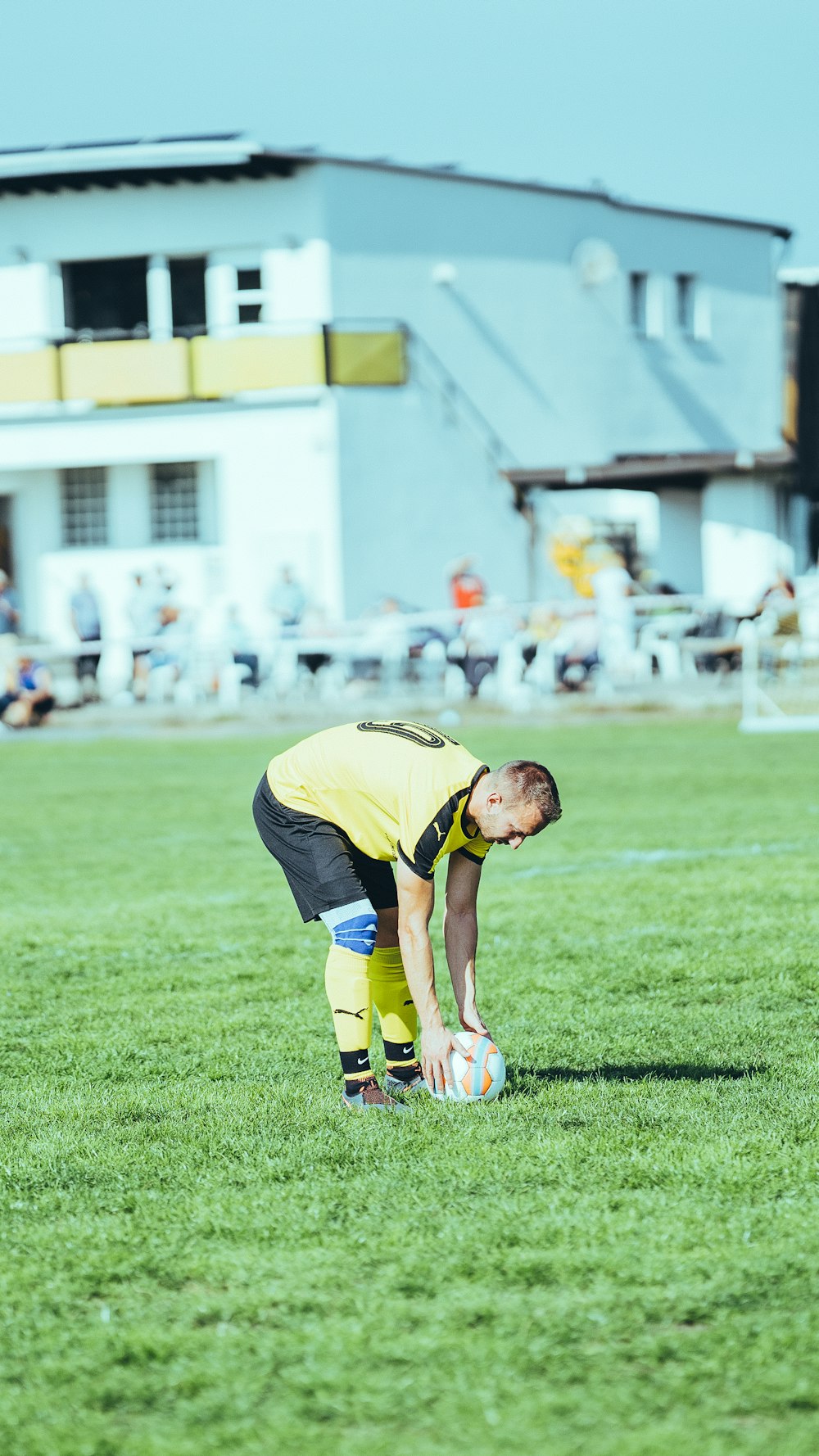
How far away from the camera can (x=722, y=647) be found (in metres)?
22.7

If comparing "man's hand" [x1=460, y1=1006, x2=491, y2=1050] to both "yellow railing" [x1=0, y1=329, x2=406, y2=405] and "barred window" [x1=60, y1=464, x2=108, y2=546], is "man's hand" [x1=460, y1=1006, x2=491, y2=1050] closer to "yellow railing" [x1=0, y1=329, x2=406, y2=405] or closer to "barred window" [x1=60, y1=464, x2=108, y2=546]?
"yellow railing" [x1=0, y1=329, x2=406, y2=405]

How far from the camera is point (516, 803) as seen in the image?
191 inches

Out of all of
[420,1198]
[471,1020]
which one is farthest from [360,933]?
[420,1198]

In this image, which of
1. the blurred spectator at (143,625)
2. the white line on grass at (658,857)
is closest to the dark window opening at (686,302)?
the blurred spectator at (143,625)

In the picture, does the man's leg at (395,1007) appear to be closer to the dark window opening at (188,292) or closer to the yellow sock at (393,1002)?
the yellow sock at (393,1002)

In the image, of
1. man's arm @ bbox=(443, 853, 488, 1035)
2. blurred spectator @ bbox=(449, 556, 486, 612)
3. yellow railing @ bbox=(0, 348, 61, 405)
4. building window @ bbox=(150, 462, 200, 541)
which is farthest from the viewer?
building window @ bbox=(150, 462, 200, 541)

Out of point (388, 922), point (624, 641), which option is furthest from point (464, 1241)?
point (624, 641)

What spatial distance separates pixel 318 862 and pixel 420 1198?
1.24 metres

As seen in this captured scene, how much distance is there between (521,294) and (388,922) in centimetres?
2718

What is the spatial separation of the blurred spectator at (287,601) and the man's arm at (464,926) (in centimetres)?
2036

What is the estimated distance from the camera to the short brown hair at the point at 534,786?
4.85 meters

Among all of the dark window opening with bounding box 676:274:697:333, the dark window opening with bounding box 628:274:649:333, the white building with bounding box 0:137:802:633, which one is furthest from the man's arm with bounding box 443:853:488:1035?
the dark window opening with bounding box 676:274:697:333

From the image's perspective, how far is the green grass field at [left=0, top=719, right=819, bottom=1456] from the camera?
339 centimetres

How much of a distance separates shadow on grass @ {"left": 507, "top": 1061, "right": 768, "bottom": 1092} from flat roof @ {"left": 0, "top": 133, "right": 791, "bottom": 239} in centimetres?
2399
